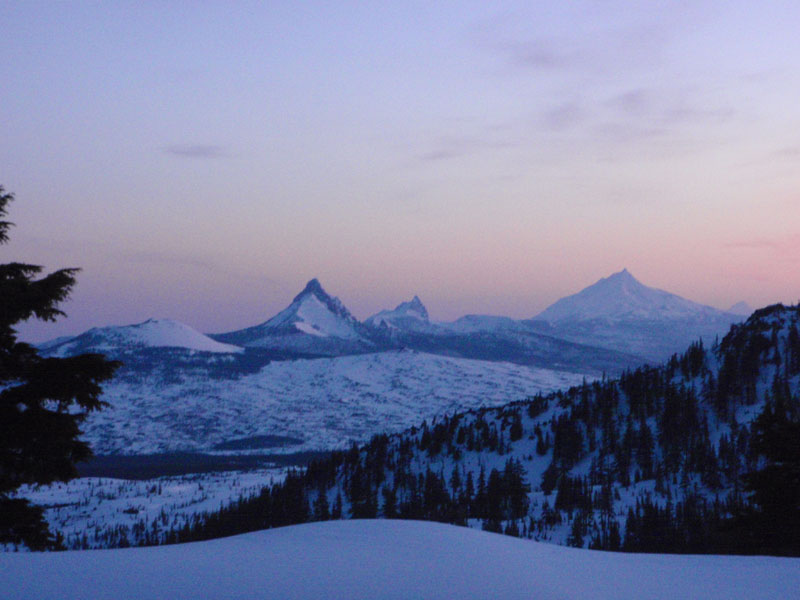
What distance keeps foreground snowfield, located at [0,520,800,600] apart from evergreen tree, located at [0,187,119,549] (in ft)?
25.3

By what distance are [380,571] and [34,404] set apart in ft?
43.0

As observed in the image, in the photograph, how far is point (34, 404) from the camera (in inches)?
790

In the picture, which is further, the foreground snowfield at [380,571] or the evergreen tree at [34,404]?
the evergreen tree at [34,404]

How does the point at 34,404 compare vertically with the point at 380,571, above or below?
above

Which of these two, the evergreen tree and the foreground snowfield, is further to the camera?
the evergreen tree

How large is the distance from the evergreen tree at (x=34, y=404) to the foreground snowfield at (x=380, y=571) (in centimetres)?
773

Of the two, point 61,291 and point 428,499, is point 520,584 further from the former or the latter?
point 428,499

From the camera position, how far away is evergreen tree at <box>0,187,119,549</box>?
1966 centimetres

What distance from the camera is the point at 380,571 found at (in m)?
12.0

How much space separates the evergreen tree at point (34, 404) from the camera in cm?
1966

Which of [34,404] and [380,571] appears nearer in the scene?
[380,571]

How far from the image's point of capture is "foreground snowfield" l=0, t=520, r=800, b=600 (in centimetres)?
1107

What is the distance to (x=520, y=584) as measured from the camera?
1170cm

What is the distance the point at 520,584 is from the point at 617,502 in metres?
169
